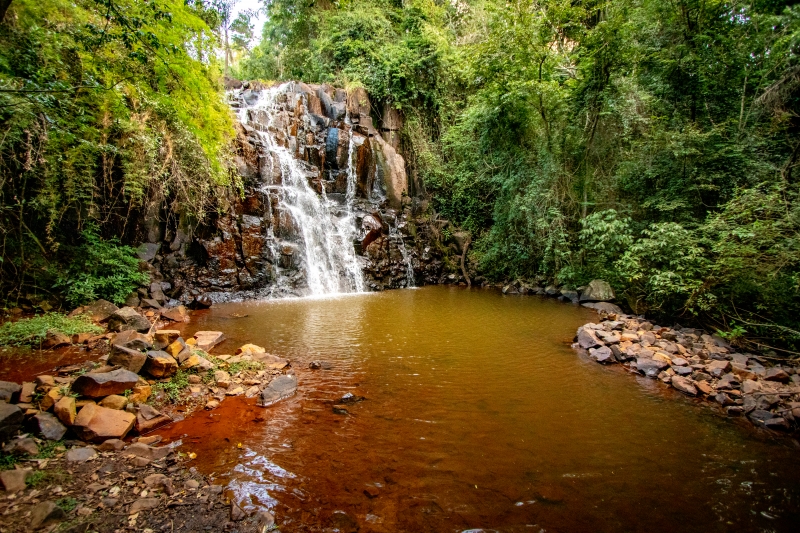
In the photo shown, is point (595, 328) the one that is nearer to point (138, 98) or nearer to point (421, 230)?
point (421, 230)

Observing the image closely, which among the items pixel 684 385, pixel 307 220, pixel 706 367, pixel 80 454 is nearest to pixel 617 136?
pixel 706 367

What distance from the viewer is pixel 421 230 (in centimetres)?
1616

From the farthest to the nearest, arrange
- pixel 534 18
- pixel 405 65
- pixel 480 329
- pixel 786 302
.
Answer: pixel 405 65 → pixel 534 18 → pixel 480 329 → pixel 786 302

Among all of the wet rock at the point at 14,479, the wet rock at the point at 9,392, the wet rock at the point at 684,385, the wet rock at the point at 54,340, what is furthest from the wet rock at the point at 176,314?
the wet rock at the point at 684,385

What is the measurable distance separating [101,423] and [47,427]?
0.35 meters

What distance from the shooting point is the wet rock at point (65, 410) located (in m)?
3.11

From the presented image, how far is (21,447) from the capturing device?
2.72m

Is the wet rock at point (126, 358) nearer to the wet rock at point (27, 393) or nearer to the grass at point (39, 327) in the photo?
the wet rock at point (27, 393)

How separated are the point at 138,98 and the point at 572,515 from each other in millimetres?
10092

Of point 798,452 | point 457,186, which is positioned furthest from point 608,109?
Answer: point 798,452

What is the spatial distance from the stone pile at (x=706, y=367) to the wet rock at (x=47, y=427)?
6945 mm

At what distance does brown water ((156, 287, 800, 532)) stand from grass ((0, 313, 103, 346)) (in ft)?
7.16

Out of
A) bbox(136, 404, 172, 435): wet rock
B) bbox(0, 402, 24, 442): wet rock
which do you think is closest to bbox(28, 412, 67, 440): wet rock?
bbox(0, 402, 24, 442): wet rock

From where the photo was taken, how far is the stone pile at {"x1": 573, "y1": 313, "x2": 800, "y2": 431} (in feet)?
14.1
